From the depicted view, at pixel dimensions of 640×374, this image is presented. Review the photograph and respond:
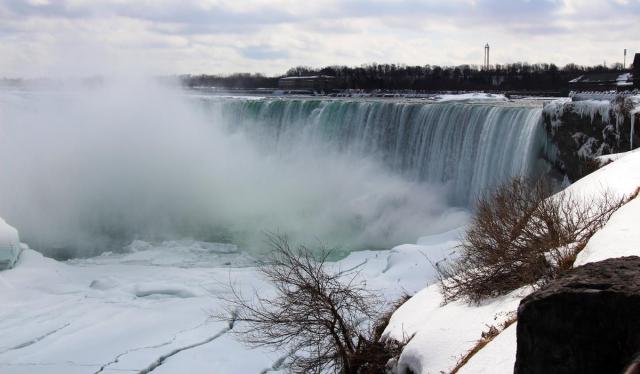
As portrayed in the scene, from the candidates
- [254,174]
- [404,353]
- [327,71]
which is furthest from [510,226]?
[327,71]

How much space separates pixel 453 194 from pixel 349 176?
5890 mm

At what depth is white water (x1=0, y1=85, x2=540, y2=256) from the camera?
1000 inches

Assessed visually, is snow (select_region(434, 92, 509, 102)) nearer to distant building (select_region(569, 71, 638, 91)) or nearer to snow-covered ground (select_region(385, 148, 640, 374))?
distant building (select_region(569, 71, 638, 91))

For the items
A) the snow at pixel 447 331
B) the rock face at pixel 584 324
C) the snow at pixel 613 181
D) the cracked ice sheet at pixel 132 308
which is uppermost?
the rock face at pixel 584 324

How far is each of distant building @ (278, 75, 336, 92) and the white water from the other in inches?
1276

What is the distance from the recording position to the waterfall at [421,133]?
2316 cm

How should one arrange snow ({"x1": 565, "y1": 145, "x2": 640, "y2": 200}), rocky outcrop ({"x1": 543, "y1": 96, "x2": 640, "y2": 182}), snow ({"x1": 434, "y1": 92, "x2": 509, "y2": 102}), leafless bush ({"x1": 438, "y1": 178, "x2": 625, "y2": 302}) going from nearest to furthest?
1. leafless bush ({"x1": 438, "y1": 178, "x2": 625, "y2": 302})
2. snow ({"x1": 565, "y1": 145, "x2": 640, "y2": 200})
3. rocky outcrop ({"x1": 543, "y1": 96, "x2": 640, "y2": 182})
4. snow ({"x1": 434, "y1": 92, "x2": 509, "y2": 102})

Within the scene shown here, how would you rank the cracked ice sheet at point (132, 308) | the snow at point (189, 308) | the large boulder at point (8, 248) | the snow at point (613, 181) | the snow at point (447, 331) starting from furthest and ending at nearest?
the large boulder at point (8, 248), the cracked ice sheet at point (132, 308), the snow at point (613, 181), the snow at point (189, 308), the snow at point (447, 331)

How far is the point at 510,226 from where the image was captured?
1067 centimetres

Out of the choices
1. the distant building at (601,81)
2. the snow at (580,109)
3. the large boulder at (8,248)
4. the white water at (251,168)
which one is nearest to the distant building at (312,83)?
the distant building at (601,81)

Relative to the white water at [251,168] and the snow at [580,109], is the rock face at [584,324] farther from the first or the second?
the white water at [251,168]

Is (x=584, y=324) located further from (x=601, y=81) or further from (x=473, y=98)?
(x=601, y=81)

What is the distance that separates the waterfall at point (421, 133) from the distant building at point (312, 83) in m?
34.1

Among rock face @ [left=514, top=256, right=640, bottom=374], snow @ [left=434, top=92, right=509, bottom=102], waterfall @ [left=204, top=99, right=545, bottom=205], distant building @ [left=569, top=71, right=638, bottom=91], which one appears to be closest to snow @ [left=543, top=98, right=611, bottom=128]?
waterfall @ [left=204, top=99, right=545, bottom=205]
